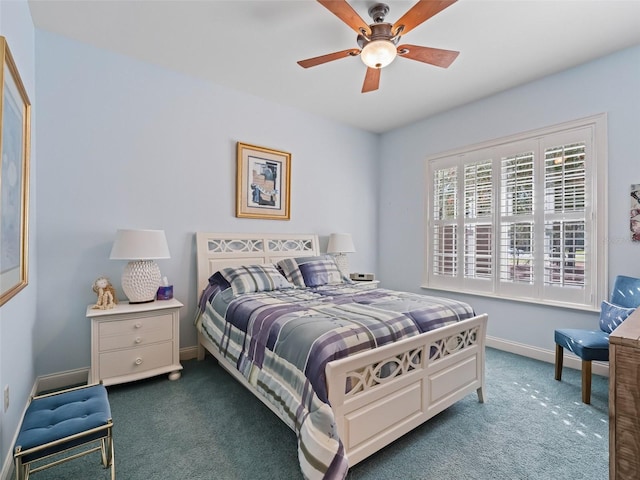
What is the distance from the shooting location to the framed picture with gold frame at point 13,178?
5.01 feet

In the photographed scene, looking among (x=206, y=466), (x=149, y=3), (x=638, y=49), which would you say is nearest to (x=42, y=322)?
(x=206, y=466)

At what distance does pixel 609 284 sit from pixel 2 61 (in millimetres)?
4584

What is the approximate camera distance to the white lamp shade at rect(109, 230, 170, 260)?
259cm

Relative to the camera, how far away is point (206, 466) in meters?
1.74

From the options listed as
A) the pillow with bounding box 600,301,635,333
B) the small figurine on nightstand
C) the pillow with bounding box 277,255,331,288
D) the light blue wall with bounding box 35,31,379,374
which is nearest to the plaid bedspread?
the pillow with bounding box 277,255,331,288

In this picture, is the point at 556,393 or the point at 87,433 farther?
the point at 556,393

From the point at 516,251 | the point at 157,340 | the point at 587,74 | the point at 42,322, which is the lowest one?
the point at 157,340

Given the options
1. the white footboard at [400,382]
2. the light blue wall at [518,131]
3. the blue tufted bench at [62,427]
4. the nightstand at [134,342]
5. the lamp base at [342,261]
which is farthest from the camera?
the lamp base at [342,261]

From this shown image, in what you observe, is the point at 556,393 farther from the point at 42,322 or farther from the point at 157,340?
the point at 42,322

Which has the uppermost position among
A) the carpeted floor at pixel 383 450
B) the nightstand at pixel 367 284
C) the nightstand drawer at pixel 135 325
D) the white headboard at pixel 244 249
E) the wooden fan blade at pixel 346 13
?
the wooden fan blade at pixel 346 13

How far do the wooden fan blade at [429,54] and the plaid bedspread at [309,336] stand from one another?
6.14 ft

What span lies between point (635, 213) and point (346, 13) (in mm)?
3004

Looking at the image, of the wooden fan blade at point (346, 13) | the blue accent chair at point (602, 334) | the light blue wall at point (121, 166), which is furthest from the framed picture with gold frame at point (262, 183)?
the blue accent chair at point (602, 334)

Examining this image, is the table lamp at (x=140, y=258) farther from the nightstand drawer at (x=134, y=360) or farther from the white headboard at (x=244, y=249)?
the white headboard at (x=244, y=249)
